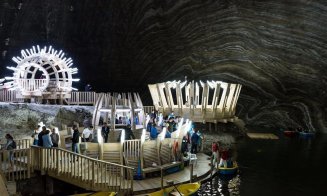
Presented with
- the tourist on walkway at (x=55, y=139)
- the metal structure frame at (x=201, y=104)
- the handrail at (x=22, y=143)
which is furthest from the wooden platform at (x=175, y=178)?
the metal structure frame at (x=201, y=104)

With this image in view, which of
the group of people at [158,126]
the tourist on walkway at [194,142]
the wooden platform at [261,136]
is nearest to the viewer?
the group of people at [158,126]

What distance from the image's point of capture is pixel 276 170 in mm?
24156

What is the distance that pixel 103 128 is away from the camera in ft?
64.2

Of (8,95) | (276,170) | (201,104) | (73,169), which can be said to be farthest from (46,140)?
(201,104)

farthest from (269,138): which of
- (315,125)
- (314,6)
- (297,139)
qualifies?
(314,6)

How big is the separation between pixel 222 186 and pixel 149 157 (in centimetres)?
411

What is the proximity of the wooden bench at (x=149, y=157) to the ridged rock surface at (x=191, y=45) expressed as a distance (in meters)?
25.5

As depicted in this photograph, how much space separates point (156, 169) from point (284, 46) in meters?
27.5

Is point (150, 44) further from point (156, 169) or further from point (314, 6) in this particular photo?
point (156, 169)

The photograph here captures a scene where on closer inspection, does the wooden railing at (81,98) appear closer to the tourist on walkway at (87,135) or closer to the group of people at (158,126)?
the group of people at (158,126)

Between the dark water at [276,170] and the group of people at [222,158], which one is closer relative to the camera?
the dark water at [276,170]

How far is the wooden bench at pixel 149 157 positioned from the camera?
724 inches

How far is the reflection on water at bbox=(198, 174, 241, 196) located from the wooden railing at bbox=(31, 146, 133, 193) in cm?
448

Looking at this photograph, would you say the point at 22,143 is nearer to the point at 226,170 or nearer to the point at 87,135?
the point at 87,135
